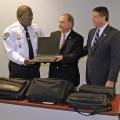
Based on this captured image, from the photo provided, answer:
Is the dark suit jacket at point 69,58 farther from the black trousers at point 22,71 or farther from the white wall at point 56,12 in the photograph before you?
the white wall at point 56,12

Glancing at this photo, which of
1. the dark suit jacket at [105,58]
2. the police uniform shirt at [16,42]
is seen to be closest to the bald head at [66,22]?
the dark suit jacket at [105,58]

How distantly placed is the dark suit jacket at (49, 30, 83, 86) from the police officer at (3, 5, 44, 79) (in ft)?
0.90

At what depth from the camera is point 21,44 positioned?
331cm

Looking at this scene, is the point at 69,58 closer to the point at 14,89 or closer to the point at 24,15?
the point at 24,15

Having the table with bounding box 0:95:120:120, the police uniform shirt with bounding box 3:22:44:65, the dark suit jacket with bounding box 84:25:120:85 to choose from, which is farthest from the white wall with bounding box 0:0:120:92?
the table with bounding box 0:95:120:120

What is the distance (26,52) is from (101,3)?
5.04 feet

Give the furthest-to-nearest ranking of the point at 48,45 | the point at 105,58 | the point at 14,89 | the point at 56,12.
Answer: the point at 56,12 → the point at 48,45 → the point at 105,58 → the point at 14,89

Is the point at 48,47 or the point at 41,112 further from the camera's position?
the point at 48,47

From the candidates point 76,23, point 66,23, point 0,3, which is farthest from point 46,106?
point 0,3

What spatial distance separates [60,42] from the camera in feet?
10.9

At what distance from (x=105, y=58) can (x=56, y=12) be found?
157cm

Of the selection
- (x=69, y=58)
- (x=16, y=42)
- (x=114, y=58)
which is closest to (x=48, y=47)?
(x=69, y=58)

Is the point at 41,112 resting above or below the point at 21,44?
below

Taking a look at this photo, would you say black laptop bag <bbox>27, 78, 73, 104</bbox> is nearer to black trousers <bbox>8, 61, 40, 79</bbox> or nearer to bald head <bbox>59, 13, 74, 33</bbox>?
black trousers <bbox>8, 61, 40, 79</bbox>
